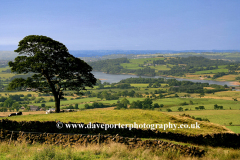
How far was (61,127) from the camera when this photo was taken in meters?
15.5

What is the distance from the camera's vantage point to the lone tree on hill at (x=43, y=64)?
982 inches

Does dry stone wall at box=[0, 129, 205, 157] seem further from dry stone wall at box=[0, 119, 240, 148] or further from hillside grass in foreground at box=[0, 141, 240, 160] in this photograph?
dry stone wall at box=[0, 119, 240, 148]

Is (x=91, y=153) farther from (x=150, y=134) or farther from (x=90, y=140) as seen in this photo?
(x=150, y=134)

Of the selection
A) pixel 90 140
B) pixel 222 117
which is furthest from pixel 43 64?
pixel 222 117

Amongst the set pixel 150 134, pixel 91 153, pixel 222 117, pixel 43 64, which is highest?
pixel 43 64

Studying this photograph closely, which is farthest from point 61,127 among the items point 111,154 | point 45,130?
point 111,154

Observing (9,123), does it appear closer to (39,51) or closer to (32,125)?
(32,125)

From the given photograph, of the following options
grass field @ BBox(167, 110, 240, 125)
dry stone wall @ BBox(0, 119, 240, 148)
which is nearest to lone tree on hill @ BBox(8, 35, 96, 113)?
dry stone wall @ BBox(0, 119, 240, 148)

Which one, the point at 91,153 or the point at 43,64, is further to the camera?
the point at 43,64

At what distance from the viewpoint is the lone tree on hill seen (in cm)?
2495

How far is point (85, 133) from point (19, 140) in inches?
176

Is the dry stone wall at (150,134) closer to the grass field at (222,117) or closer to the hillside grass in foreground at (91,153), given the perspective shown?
the hillside grass in foreground at (91,153)

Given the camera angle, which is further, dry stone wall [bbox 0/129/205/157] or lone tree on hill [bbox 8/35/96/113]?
lone tree on hill [bbox 8/35/96/113]

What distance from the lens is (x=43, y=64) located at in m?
24.8
